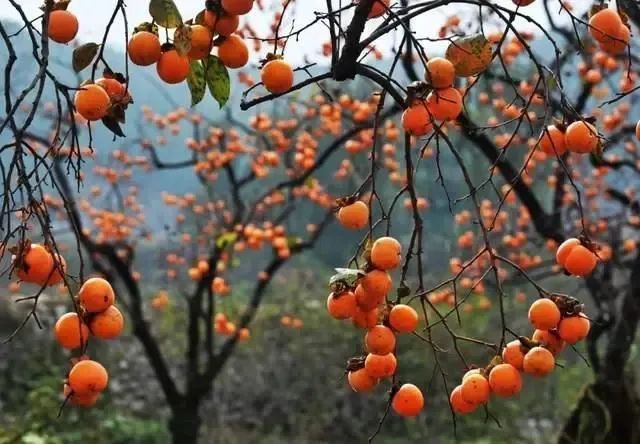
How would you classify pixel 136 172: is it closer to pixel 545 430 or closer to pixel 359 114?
pixel 359 114

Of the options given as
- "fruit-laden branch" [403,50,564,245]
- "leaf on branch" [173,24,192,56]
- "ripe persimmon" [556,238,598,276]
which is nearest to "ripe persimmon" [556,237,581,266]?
"ripe persimmon" [556,238,598,276]

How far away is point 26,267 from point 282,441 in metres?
4.46

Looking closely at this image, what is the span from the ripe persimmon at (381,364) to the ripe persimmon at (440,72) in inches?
10.8

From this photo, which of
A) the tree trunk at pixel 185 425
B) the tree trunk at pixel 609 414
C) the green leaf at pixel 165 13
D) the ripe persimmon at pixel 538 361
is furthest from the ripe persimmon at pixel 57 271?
the tree trunk at pixel 185 425

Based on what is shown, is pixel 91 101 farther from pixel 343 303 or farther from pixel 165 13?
pixel 343 303

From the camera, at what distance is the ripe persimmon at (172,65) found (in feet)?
2.62

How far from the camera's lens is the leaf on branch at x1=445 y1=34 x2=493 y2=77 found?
0.80 meters

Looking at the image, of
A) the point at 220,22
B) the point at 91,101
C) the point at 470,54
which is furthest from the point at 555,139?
the point at 91,101

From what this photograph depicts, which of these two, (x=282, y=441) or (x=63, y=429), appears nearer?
(x=63, y=429)

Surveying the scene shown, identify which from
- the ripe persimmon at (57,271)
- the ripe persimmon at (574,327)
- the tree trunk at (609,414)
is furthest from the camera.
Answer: the tree trunk at (609,414)

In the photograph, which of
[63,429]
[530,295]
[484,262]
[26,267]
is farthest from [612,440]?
[530,295]

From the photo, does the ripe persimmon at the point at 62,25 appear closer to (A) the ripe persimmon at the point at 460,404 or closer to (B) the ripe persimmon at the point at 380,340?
(B) the ripe persimmon at the point at 380,340

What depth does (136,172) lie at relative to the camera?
4965 millimetres

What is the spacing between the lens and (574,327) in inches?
32.7
